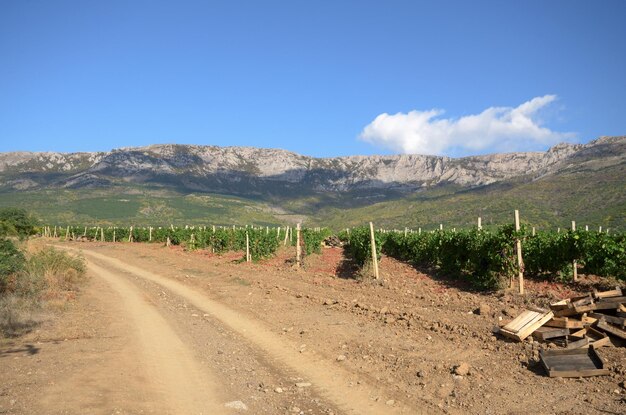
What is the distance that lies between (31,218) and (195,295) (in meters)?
39.2

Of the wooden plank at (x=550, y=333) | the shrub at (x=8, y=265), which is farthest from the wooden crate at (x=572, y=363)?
the shrub at (x=8, y=265)

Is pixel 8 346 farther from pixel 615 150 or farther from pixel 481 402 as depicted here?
pixel 615 150

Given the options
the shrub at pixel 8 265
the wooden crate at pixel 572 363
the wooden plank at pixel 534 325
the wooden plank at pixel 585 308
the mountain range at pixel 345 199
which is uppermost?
the mountain range at pixel 345 199

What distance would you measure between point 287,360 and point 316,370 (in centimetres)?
72

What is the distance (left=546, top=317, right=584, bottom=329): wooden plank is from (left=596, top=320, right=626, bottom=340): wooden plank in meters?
0.28

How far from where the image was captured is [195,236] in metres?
37.7

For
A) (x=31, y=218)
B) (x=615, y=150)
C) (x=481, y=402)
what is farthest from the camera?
(x=615, y=150)

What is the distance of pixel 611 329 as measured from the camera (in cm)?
777

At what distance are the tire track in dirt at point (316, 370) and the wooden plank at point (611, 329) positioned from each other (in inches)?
166

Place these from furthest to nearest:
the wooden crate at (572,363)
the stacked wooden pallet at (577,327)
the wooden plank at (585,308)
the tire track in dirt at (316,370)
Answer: the wooden plank at (585,308) < the stacked wooden pallet at (577,327) < the wooden crate at (572,363) < the tire track in dirt at (316,370)

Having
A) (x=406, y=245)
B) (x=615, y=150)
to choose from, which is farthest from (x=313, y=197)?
(x=406, y=245)

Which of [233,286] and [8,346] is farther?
[233,286]

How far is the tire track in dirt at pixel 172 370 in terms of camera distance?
5598 millimetres

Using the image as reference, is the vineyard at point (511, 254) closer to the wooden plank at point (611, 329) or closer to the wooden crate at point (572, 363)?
the wooden plank at point (611, 329)
